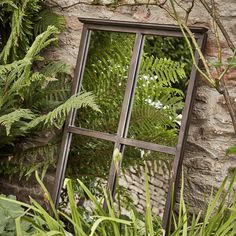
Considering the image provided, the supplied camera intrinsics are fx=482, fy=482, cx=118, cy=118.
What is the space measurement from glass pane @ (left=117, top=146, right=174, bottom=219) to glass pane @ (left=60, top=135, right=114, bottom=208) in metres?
0.10

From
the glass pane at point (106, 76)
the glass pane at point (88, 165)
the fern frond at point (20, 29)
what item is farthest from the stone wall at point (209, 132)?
the fern frond at point (20, 29)

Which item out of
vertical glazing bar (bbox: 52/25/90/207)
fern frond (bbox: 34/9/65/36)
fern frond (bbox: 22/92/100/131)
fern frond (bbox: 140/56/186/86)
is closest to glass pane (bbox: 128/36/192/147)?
fern frond (bbox: 140/56/186/86)

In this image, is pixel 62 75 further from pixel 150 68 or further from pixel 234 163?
pixel 234 163

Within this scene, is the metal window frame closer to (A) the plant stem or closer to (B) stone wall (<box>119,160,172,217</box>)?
(B) stone wall (<box>119,160,172,217</box>)

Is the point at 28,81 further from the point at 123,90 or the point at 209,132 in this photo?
the point at 209,132

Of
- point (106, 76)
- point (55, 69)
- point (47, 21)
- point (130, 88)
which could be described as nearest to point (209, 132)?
point (130, 88)

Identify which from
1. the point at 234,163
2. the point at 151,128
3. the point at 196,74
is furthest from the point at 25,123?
the point at 234,163

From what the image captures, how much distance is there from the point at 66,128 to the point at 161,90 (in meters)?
0.52

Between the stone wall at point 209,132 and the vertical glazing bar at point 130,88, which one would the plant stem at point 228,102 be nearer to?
the stone wall at point 209,132

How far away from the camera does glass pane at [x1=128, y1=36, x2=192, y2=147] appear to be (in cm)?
208

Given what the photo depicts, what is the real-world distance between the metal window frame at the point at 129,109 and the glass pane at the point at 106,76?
32mm

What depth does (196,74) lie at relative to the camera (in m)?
2.02

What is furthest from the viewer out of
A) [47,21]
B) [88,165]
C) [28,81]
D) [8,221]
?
[47,21]

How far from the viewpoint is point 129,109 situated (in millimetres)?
2209
